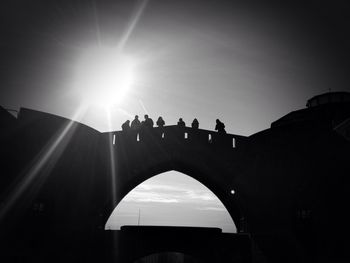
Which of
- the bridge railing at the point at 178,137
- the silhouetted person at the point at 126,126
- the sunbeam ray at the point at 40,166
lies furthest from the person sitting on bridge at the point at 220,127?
the sunbeam ray at the point at 40,166

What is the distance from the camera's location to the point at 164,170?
47.1ft

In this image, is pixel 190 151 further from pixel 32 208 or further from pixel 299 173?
pixel 32 208

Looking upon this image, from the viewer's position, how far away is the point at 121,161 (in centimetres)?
1352

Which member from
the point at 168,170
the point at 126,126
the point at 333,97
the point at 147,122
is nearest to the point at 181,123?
the point at 147,122

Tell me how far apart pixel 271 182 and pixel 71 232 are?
8.15m

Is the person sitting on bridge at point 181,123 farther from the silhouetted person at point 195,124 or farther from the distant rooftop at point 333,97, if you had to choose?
the distant rooftop at point 333,97

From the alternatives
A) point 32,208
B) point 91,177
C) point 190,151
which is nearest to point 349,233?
point 190,151

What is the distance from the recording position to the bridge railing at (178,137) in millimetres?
13789

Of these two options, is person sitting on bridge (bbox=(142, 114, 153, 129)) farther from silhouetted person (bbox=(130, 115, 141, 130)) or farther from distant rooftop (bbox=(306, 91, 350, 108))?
distant rooftop (bbox=(306, 91, 350, 108))

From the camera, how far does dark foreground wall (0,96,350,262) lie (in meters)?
10.4

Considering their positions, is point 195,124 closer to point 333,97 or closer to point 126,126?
point 126,126

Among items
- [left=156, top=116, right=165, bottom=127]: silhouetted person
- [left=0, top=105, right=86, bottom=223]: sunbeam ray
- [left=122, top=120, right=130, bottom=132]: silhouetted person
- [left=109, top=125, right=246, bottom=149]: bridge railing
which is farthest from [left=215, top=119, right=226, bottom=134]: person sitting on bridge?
[left=0, top=105, right=86, bottom=223]: sunbeam ray

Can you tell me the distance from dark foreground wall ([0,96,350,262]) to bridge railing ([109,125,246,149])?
4 cm

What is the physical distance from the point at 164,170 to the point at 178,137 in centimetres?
166
